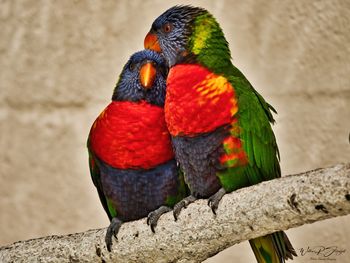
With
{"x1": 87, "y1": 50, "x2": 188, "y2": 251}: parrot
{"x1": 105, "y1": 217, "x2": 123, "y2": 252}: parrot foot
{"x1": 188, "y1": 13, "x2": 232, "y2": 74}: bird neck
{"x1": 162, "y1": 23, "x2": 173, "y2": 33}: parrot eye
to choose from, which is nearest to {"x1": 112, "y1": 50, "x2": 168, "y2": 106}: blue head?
{"x1": 87, "y1": 50, "x2": 188, "y2": 251}: parrot

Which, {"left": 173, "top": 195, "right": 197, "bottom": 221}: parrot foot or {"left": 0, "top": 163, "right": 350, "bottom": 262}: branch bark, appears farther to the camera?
{"left": 173, "top": 195, "right": 197, "bottom": 221}: parrot foot

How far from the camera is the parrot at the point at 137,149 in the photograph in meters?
2.38

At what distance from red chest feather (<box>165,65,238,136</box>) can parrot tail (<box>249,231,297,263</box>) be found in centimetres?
38

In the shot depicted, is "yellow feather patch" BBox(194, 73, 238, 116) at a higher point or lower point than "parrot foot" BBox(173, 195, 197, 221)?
higher

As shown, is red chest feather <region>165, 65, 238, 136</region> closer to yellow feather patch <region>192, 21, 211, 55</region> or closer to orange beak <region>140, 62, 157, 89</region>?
yellow feather patch <region>192, 21, 211, 55</region>

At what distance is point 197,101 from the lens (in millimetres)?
2188

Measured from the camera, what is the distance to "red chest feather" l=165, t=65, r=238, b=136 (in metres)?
2.16

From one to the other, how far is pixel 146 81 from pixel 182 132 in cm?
30

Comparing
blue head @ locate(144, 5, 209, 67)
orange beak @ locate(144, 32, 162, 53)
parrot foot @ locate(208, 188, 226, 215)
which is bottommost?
parrot foot @ locate(208, 188, 226, 215)

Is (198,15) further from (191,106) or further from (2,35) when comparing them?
(2,35)

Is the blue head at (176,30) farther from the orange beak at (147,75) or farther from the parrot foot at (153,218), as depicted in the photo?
the parrot foot at (153,218)

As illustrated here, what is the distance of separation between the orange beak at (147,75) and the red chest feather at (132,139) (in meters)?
0.09

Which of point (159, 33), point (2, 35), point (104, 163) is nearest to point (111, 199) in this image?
point (104, 163)

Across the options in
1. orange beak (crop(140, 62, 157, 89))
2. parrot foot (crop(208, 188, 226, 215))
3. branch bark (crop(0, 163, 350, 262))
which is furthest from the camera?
orange beak (crop(140, 62, 157, 89))
